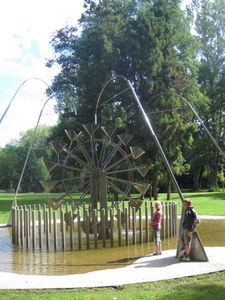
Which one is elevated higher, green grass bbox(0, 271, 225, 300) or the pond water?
green grass bbox(0, 271, 225, 300)

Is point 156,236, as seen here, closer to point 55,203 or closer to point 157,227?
point 157,227

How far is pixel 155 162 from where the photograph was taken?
3409 cm

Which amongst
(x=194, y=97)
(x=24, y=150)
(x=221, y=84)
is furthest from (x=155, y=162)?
(x=24, y=150)

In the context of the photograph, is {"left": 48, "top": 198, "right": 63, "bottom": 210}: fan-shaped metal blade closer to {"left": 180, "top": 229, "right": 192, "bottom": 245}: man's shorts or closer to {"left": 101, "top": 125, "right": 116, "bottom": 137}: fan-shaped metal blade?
{"left": 101, "top": 125, "right": 116, "bottom": 137}: fan-shaped metal blade

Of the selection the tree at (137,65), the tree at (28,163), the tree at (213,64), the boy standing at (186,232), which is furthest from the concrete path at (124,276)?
the tree at (28,163)

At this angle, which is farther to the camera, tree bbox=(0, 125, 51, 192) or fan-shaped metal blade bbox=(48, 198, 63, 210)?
tree bbox=(0, 125, 51, 192)

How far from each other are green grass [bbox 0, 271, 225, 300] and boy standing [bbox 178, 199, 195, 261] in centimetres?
165

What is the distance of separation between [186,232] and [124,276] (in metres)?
1.99

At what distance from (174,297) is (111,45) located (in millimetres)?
30363

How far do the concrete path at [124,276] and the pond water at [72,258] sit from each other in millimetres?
806

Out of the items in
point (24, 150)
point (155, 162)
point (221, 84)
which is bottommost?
point (155, 162)

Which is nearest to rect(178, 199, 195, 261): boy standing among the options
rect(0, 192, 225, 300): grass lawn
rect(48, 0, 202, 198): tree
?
rect(0, 192, 225, 300): grass lawn

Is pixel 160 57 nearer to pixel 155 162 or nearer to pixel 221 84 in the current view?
pixel 155 162

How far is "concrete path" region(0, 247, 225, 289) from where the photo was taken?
24.8ft
